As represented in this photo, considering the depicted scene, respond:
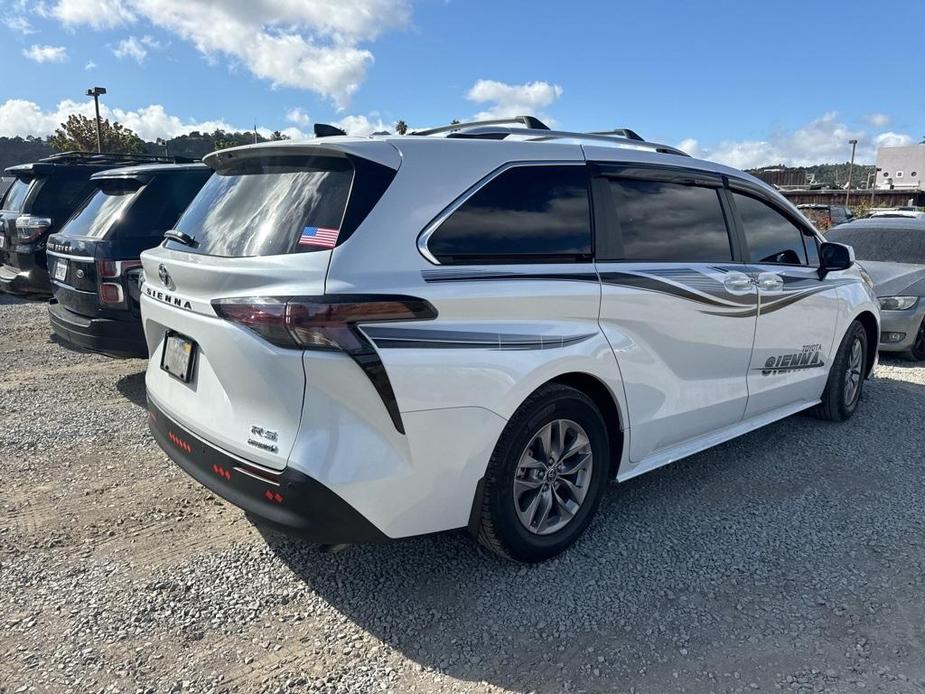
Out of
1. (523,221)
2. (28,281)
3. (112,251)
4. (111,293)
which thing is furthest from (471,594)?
(28,281)

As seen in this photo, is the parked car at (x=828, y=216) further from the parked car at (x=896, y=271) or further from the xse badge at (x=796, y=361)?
the xse badge at (x=796, y=361)

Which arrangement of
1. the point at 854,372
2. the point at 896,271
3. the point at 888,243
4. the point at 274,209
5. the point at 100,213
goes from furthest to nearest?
the point at 888,243, the point at 896,271, the point at 100,213, the point at 854,372, the point at 274,209

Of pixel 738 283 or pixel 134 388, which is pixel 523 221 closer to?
pixel 738 283

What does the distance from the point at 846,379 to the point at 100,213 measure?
6107mm

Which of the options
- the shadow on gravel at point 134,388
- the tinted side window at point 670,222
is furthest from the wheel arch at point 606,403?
the shadow on gravel at point 134,388

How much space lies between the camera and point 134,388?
593 cm

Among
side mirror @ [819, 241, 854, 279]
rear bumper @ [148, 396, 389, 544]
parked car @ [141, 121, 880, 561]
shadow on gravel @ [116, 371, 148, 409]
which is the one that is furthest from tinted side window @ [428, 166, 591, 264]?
shadow on gravel @ [116, 371, 148, 409]

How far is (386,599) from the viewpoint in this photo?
2984mm

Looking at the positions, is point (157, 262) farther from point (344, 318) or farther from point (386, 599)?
point (386, 599)

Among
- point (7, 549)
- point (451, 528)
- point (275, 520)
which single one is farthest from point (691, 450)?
point (7, 549)

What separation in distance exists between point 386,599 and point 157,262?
1865 millimetres

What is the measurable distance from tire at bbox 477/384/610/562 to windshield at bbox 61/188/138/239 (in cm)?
405

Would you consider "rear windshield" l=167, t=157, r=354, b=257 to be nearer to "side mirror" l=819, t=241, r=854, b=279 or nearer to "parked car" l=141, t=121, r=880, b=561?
"parked car" l=141, t=121, r=880, b=561

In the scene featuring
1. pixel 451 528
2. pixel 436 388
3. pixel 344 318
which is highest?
pixel 344 318
